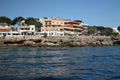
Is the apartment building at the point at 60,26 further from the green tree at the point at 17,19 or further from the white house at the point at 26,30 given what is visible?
the white house at the point at 26,30

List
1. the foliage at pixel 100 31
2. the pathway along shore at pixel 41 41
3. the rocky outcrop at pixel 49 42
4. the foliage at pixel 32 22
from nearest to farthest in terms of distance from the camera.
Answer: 1. the pathway along shore at pixel 41 41
2. the rocky outcrop at pixel 49 42
3. the foliage at pixel 32 22
4. the foliage at pixel 100 31

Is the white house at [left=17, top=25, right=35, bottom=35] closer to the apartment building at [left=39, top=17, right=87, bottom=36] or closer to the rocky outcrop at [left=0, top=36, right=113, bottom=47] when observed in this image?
the apartment building at [left=39, top=17, right=87, bottom=36]

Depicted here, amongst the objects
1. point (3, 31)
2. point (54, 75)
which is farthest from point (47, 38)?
point (54, 75)

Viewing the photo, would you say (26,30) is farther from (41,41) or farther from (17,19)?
(17,19)

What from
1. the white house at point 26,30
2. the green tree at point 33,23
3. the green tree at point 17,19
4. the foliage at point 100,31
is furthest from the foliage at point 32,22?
the foliage at point 100,31

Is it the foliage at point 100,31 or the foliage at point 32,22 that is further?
the foliage at point 100,31

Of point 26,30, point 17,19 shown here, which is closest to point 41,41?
point 26,30

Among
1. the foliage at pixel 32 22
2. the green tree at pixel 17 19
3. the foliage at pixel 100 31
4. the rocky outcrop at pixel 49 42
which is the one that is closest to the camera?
the rocky outcrop at pixel 49 42

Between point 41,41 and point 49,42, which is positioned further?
point 49,42

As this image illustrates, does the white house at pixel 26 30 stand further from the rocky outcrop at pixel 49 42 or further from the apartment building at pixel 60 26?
the rocky outcrop at pixel 49 42

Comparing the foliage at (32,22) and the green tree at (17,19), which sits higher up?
the green tree at (17,19)

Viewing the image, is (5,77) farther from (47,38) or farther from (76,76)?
(47,38)

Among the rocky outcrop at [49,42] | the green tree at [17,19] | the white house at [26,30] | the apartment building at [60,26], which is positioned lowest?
the rocky outcrop at [49,42]

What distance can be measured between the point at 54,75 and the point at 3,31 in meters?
86.6
